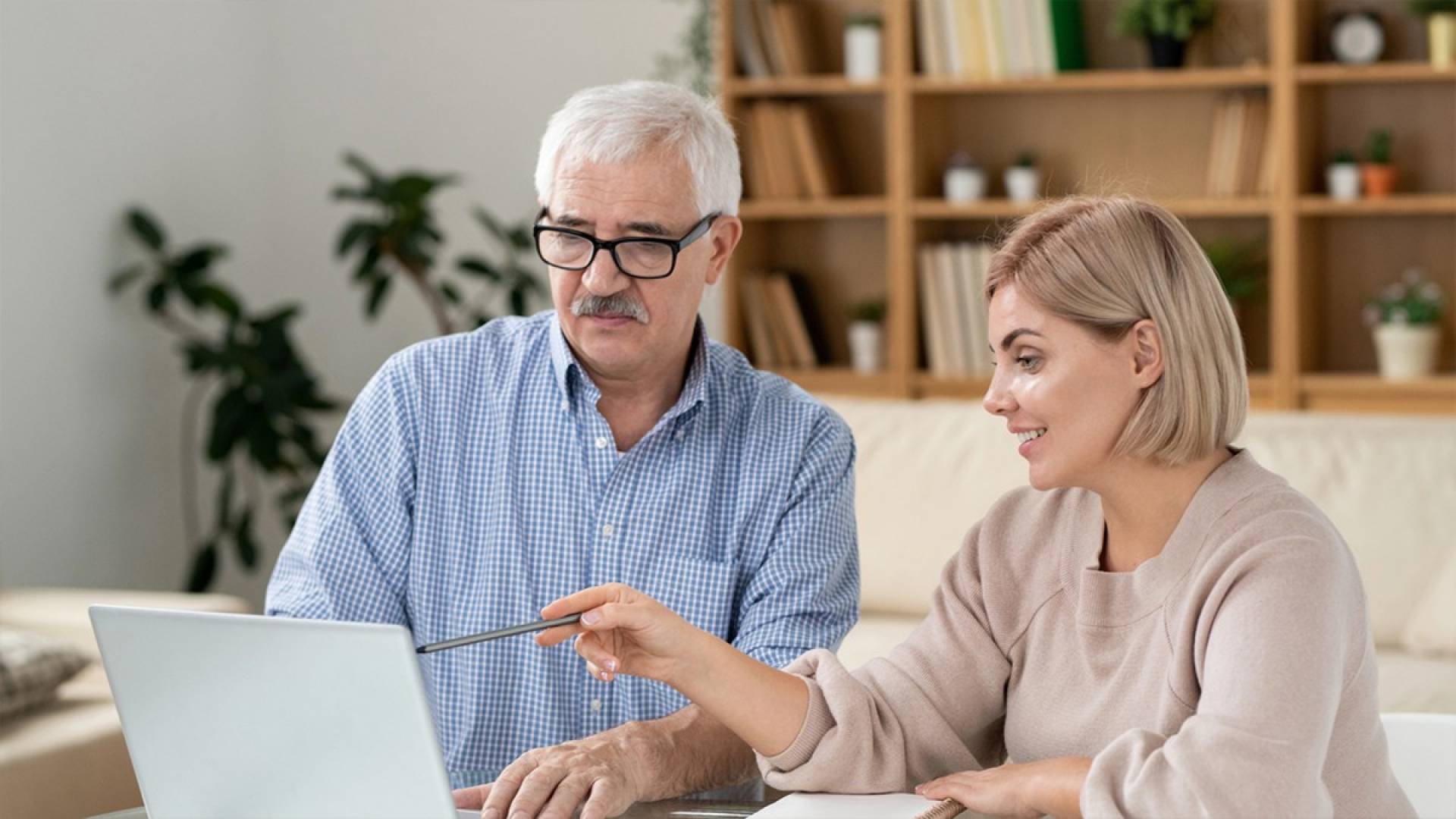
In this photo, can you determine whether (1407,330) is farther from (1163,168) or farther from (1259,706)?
(1259,706)

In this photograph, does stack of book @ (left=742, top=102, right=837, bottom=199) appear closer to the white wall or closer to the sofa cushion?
the white wall

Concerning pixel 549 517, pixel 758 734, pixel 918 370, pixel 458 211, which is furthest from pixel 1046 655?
pixel 458 211

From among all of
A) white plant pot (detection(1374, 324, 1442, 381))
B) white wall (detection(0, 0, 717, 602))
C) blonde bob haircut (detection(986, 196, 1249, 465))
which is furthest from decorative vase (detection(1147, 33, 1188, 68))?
blonde bob haircut (detection(986, 196, 1249, 465))

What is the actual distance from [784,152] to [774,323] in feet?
1.44

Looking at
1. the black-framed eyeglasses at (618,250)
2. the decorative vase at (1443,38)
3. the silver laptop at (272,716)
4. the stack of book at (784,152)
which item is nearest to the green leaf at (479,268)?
the stack of book at (784,152)

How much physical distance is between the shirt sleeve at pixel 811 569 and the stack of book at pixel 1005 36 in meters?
2.54

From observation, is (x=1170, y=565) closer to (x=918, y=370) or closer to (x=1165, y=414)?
(x=1165, y=414)

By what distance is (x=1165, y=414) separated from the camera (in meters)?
1.34

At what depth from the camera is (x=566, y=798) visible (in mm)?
1377

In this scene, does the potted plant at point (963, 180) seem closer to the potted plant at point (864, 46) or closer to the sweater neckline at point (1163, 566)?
the potted plant at point (864, 46)

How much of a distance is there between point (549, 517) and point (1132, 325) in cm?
72

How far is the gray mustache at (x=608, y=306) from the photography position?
177 cm

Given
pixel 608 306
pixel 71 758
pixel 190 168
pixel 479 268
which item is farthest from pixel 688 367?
pixel 190 168

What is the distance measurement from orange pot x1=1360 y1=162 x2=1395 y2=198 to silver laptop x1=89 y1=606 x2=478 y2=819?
3.40 meters
